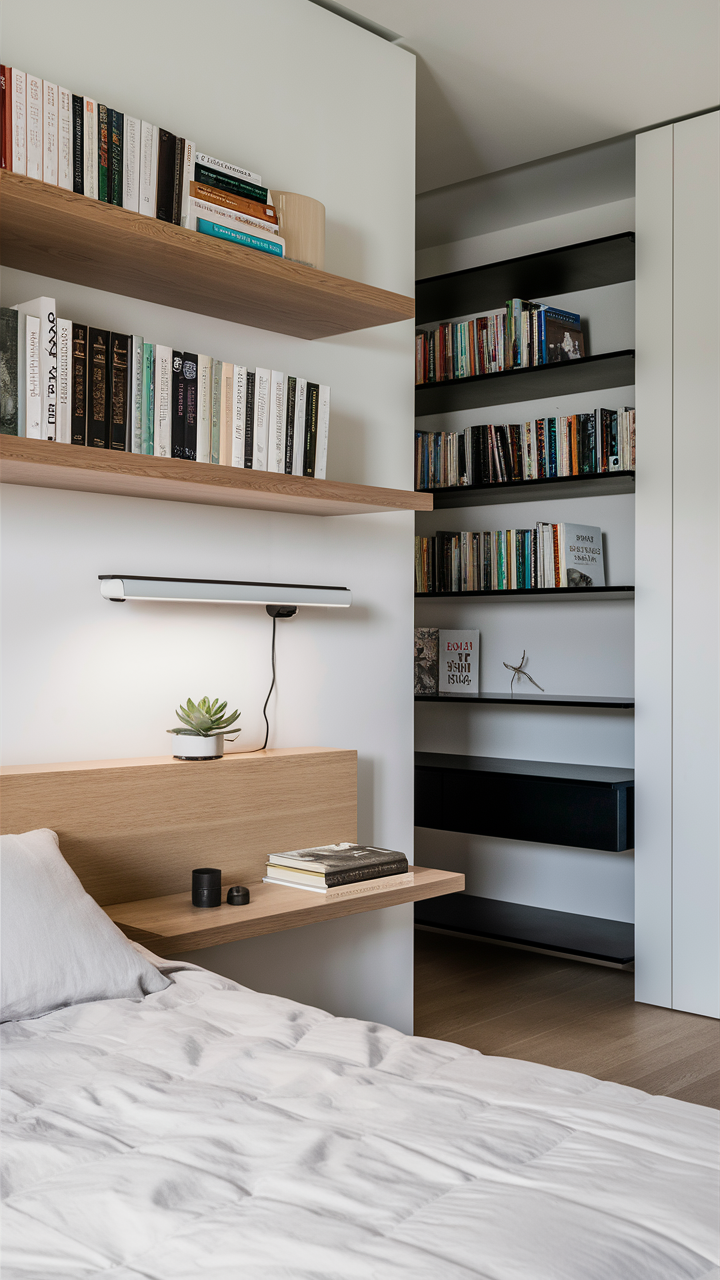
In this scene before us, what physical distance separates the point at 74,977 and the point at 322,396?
1.44 m

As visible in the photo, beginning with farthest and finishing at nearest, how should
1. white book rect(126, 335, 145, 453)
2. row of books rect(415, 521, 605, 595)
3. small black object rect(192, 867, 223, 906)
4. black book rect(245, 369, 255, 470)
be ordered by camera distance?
row of books rect(415, 521, 605, 595) < black book rect(245, 369, 255, 470) < small black object rect(192, 867, 223, 906) < white book rect(126, 335, 145, 453)

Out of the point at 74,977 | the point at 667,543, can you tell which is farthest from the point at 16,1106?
the point at 667,543

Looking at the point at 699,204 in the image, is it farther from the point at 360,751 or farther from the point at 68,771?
the point at 68,771

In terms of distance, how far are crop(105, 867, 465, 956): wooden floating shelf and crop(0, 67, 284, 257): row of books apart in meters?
1.40

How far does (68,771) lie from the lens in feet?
6.77

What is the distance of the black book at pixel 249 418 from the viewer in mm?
2299

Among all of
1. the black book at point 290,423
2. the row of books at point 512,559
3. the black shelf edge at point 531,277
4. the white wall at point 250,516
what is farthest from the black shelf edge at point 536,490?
the black book at point 290,423

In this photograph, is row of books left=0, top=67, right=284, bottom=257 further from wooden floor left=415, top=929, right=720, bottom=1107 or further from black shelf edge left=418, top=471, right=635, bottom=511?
wooden floor left=415, top=929, right=720, bottom=1107

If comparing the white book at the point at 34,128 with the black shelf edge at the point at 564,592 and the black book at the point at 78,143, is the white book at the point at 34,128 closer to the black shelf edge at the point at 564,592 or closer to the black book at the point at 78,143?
the black book at the point at 78,143

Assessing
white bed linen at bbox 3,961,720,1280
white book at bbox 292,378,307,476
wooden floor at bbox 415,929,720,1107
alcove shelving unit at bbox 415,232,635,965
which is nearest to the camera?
white bed linen at bbox 3,961,720,1280

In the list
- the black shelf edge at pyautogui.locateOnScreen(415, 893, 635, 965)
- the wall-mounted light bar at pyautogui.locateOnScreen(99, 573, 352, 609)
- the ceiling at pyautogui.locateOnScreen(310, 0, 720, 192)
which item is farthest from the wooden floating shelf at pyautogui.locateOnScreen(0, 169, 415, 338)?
the black shelf edge at pyautogui.locateOnScreen(415, 893, 635, 965)

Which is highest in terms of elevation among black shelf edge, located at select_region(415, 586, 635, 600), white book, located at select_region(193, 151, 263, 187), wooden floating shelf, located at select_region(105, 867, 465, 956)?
white book, located at select_region(193, 151, 263, 187)

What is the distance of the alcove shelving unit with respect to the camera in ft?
11.6

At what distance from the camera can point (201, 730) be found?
2367 millimetres
